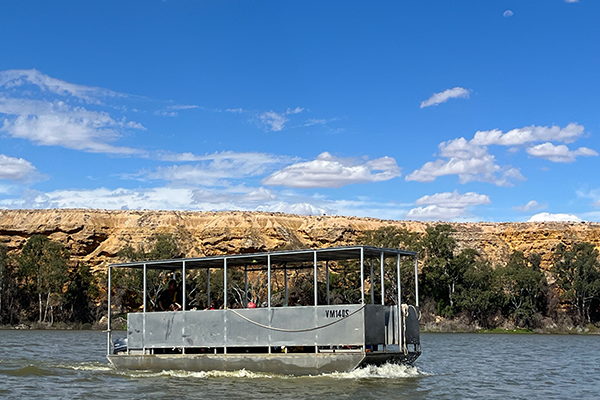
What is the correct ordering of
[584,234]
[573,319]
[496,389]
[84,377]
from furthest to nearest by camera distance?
1. [584,234]
2. [573,319]
3. [84,377]
4. [496,389]

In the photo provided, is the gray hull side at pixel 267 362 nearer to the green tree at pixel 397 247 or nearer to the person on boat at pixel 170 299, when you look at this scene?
the person on boat at pixel 170 299

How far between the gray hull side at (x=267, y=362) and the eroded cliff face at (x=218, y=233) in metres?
55.3

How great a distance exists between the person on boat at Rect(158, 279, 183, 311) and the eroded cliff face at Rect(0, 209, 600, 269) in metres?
54.0

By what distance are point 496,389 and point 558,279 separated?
4937 centimetres

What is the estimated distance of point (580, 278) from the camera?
62875 mm

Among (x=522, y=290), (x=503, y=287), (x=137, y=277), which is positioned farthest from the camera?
(x=137, y=277)

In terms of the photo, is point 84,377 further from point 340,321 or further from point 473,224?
point 473,224

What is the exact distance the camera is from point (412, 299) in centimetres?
6700

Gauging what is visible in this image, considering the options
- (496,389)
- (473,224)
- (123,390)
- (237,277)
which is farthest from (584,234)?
(123,390)

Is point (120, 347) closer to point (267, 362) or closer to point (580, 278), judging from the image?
point (267, 362)

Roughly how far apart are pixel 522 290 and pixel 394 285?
1154 centimetres

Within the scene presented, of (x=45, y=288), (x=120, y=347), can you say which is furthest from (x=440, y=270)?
(x=120, y=347)

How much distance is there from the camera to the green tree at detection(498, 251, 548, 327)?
62031 millimetres

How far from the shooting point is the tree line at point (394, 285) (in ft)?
205
